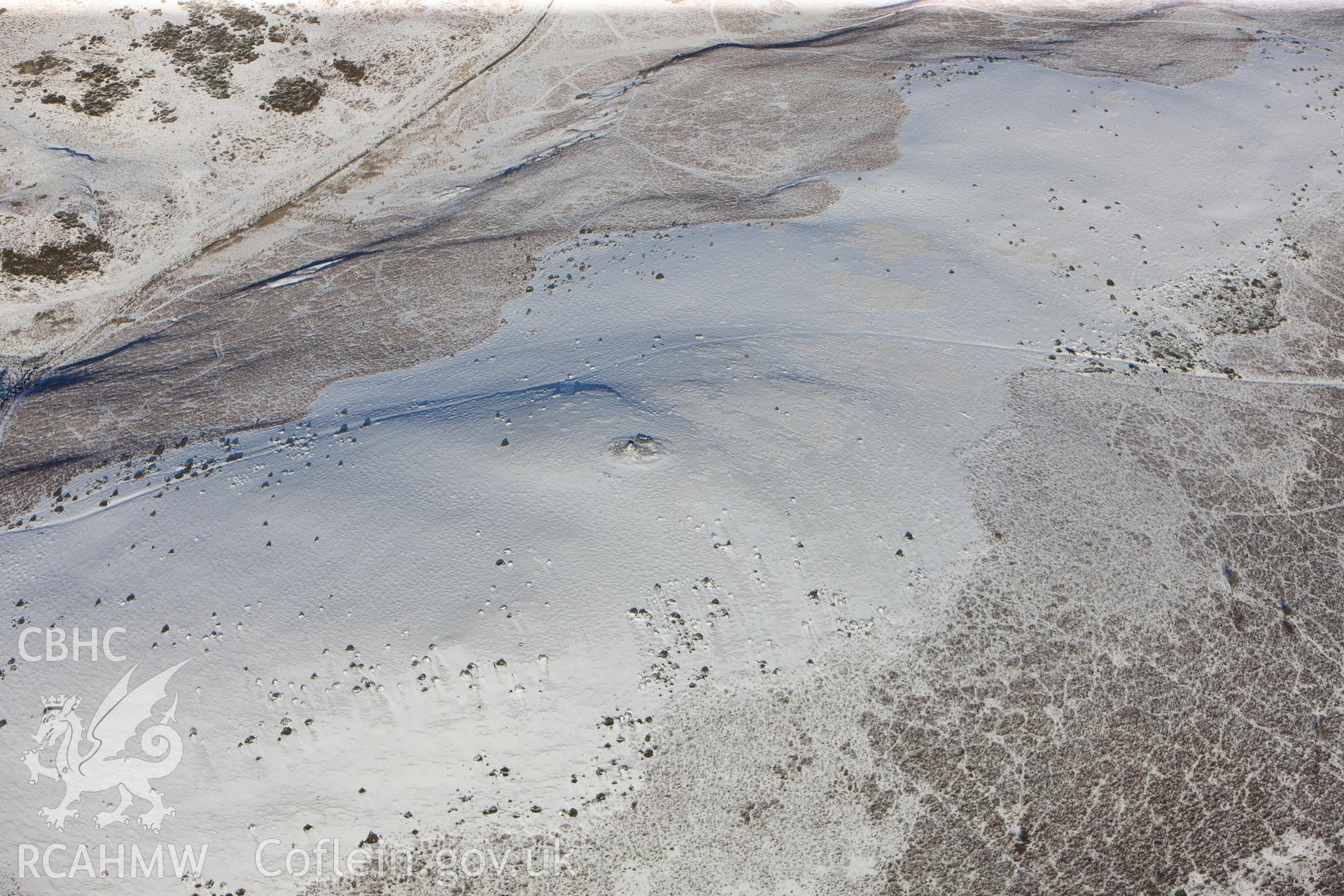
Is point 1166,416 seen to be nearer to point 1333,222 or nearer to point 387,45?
point 1333,222

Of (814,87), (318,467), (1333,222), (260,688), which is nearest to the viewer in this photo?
(260,688)

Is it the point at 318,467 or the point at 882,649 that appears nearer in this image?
the point at 882,649

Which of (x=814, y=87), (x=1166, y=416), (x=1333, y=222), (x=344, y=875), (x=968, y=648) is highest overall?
(x=814, y=87)

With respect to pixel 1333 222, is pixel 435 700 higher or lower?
lower

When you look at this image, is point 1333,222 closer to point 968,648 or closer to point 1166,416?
point 1166,416

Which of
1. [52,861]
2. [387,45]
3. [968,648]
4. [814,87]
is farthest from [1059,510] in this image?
[387,45]

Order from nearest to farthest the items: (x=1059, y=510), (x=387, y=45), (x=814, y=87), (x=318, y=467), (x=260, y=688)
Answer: (x=260, y=688) → (x=1059, y=510) → (x=318, y=467) → (x=814, y=87) → (x=387, y=45)
